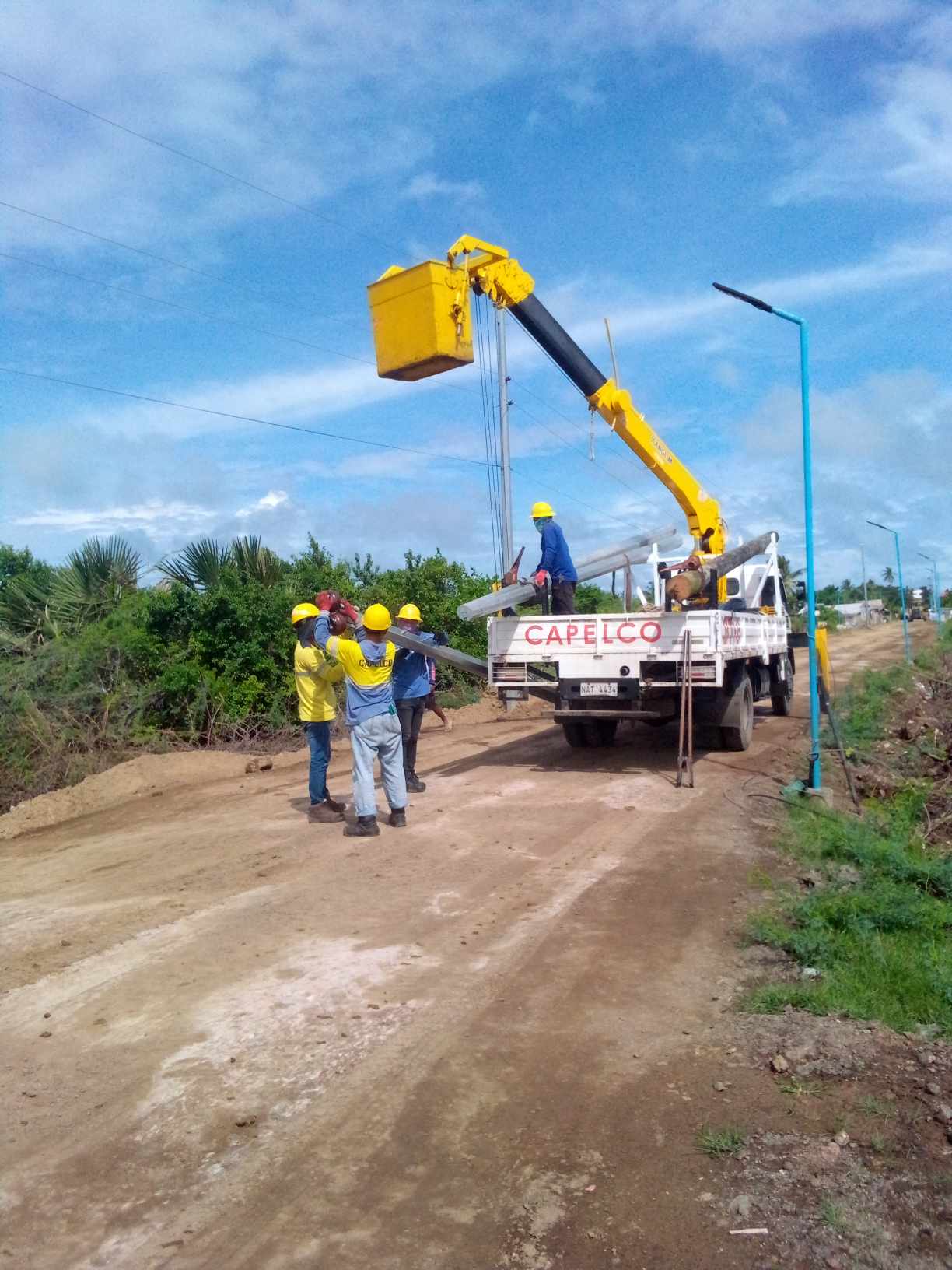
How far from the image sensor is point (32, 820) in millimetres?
11500

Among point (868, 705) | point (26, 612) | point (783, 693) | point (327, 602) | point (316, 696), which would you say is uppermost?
point (26, 612)

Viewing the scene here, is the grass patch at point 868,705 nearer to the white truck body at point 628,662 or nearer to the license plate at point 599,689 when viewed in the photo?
the white truck body at point 628,662

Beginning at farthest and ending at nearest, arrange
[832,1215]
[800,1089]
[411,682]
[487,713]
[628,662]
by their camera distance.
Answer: [487,713]
[628,662]
[411,682]
[800,1089]
[832,1215]

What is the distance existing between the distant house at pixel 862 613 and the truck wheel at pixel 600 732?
57454 mm

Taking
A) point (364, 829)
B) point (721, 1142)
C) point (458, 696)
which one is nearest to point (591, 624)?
point (364, 829)

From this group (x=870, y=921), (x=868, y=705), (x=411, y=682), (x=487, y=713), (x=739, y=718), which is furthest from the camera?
(x=487, y=713)

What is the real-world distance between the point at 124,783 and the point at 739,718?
734 cm

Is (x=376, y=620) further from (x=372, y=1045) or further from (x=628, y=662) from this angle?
(x=372, y=1045)

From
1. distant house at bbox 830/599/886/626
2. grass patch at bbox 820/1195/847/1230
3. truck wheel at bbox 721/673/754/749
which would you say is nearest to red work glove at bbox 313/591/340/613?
truck wheel at bbox 721/673/754/749

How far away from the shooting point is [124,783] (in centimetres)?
1266

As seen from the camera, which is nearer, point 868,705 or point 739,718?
point 739,718

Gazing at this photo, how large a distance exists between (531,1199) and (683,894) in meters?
3.79

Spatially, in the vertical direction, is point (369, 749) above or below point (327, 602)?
Result: below

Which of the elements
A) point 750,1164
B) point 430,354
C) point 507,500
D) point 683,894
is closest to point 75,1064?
point 750,1164
